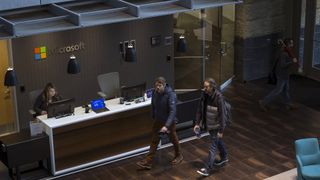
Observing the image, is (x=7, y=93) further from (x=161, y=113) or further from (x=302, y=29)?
(x=302, y=29)

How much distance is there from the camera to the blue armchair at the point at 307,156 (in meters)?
9.66

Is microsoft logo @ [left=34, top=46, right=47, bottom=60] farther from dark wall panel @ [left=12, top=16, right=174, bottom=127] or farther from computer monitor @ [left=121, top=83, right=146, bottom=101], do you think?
computer monitor @ [left=121, top=83, right=146, bottom=101]

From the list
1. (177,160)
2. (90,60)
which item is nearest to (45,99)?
(90,60)

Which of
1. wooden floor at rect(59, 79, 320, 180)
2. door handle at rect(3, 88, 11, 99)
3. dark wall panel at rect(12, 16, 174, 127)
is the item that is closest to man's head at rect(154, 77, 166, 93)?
wooden floor at rect(59, 79, 320, 180)

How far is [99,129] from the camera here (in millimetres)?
10961

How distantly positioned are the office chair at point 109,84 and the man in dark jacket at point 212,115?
2536 mm

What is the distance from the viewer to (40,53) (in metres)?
12.3

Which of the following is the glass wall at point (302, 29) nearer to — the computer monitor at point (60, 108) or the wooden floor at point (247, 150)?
the wooden floor at point (247, 150)

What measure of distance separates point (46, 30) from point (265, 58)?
7.02 m

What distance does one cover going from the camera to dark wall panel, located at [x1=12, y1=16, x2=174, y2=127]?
1219 centimetres

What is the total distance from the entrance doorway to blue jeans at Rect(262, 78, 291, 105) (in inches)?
60.6

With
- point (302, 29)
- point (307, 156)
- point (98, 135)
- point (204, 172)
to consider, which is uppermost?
point (302, 29)

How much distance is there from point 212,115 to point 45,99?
313 cm

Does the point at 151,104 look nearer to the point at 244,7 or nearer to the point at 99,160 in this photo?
the point at 99,160
